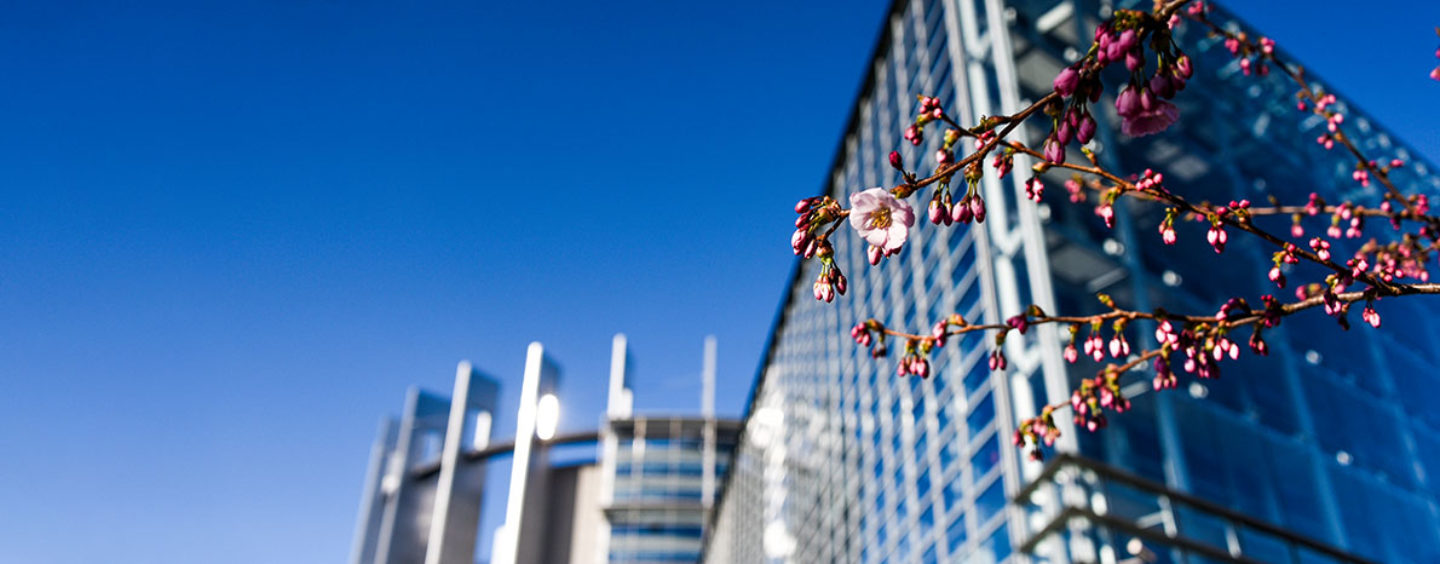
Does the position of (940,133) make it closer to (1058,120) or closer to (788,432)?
(788,432)

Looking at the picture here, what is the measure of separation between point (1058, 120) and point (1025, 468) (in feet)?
32.0

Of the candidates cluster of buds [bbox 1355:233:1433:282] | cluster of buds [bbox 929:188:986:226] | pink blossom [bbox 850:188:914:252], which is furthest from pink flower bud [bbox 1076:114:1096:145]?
cluster of buds [bbox 1355:233:1433:282]

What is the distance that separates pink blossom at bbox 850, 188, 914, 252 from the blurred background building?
43621 millimetres

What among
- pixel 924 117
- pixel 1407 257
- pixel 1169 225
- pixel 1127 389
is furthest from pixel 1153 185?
pixel 1127 389

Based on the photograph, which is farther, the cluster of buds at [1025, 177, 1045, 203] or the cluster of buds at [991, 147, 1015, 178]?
the cluster of buds at [1025, 177, 1045, 203]

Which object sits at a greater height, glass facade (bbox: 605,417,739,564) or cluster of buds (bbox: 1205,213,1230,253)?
glass facade (bbox: 605,417,739,564)

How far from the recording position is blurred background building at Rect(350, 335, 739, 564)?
4747cm

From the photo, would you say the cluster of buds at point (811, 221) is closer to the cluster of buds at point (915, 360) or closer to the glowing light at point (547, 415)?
the cluster of buds at point (915, 360)

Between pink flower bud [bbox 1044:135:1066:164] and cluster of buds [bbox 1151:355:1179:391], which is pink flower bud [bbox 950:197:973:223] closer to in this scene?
pink flower bud [bbox 1044:135:1066:164]

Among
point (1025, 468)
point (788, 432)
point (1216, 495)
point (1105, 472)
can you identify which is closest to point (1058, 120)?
point (1105, 472)

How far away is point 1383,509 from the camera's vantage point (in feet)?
42.5

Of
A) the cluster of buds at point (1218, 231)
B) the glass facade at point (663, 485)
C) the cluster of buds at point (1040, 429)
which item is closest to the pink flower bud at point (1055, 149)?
the cluster of buds at point (1218, 231)

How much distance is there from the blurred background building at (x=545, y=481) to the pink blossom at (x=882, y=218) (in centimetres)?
4362

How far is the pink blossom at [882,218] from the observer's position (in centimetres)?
231
